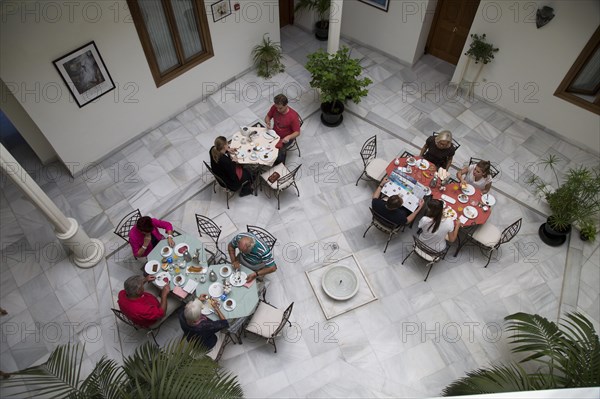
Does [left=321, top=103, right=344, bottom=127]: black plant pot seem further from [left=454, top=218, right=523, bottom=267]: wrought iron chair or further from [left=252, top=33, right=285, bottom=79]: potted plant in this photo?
[left=454, top=218, right=523, bottom=267]: wrought iron chair

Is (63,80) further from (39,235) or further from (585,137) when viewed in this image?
(585,137)

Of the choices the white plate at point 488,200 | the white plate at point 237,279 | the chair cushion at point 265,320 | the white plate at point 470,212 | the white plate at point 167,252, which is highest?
the white plate at point 488,200

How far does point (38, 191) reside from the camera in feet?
19.9

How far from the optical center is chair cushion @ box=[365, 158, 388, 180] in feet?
26.1

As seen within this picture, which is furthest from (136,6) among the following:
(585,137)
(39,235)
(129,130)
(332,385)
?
(585,137)

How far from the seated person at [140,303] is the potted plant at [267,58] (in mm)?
6122

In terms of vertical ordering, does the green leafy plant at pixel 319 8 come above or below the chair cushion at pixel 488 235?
above

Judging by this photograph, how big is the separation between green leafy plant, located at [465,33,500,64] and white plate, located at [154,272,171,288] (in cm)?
765

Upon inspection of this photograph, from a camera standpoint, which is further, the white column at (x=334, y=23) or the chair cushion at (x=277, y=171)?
the white column at (x=334, y=23)

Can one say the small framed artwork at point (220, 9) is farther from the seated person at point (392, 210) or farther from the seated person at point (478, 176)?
the seated person at point (478, 176)

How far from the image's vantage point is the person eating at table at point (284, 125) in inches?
316

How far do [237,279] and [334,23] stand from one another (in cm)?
571

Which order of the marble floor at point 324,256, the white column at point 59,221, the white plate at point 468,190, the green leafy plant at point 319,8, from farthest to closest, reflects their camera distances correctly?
1. the green leafy plant at point 319,8
2. the white plate at point 468,190
3. the marble floor at point 324,256
4. the white column at point 59,221

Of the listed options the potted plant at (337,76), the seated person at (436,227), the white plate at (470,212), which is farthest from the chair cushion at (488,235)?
the potted plant at (337,76)
